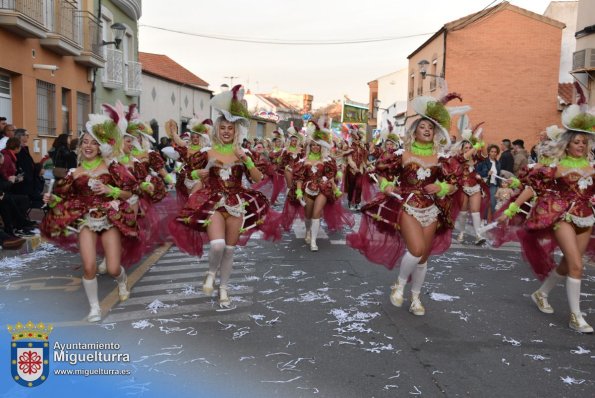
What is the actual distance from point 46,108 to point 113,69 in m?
5.88

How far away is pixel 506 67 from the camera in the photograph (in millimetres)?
27844

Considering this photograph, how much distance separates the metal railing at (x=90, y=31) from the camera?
18656mm

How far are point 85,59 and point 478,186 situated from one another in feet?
45.3

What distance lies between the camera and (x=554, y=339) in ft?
16.5

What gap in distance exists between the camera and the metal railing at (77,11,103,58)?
61.2 feet

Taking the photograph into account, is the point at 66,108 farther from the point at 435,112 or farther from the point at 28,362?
the point at 28,362

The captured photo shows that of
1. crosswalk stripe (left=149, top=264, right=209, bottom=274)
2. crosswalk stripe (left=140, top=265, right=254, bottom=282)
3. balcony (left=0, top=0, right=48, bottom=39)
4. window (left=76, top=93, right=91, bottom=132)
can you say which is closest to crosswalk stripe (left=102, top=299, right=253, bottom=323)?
crosswalk stripe (left=140, top=265, right=254, bottom=282)

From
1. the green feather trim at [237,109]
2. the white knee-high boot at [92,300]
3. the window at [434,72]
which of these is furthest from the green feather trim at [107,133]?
the window at [434,72]

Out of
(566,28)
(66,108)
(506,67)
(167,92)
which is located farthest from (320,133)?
(566,28)

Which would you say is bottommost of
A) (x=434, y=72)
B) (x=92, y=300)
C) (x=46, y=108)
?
(x=92, y=300)

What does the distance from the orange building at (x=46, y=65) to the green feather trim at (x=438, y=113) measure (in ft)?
37.3

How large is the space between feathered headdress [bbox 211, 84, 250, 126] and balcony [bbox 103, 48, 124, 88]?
16993 mm

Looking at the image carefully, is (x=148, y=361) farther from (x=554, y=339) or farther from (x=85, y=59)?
(x=85, y=59)

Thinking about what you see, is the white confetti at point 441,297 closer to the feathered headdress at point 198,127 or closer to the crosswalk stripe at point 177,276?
the crosswalk stripe at point 177,276
